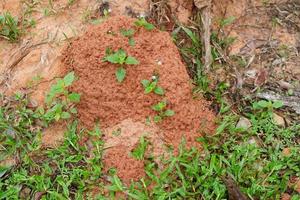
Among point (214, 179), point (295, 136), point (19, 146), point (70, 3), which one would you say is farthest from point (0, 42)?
point (295, 136)

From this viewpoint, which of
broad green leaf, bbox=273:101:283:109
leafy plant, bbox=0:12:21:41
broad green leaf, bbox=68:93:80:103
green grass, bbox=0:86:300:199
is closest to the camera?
green grass, bbox=0:86:300:199

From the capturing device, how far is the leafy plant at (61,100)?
11.1 ft

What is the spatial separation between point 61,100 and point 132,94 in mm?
531

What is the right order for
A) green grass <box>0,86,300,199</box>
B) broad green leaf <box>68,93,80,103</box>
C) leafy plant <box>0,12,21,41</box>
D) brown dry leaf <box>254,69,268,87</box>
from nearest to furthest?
green grass <box>0,86,300,199</box> < broad green leaf <box>68,93,80,103</box> < brown dry leaf <box>254,69,268,87</box> < leafy plant <box>0,12,21,41</box>

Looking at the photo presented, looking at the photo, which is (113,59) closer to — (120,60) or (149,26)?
(120,60)

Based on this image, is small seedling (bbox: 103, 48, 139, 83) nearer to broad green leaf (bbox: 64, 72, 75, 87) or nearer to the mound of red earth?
the mound of red earth

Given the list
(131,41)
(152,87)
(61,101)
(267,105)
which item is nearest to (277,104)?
(267,105)

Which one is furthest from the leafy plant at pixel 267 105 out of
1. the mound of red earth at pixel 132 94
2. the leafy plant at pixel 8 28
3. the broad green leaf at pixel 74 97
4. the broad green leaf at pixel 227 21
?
the leafy plant at pixel 8 28

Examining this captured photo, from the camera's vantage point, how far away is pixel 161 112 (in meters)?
3.42

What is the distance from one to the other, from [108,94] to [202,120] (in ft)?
2.33

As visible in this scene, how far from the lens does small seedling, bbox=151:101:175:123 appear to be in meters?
3.40

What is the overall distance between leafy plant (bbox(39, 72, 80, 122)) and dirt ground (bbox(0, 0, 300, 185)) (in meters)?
0.09

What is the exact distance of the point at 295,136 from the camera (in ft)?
11.3

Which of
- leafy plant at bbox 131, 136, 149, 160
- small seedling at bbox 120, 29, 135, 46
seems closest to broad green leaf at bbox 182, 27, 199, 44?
small seedling at bbox 120, 29, 135, 46
